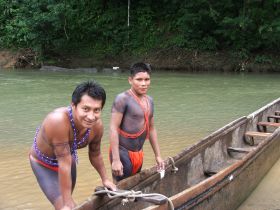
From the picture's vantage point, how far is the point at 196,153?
4742 mm

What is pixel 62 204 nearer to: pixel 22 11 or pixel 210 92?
pixel 210 92

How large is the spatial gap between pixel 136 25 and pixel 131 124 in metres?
21.2

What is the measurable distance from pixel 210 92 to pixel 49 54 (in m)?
12.8

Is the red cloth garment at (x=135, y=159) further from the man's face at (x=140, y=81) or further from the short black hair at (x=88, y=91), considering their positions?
the short black hair at (x=88, y=91)

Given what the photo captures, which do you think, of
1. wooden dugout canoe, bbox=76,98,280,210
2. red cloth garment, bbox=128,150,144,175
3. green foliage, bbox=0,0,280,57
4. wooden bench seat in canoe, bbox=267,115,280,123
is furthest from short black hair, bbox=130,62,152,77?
green foliage, bbox=0,0,280,57

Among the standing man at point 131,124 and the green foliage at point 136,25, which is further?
the green foliage at point 136,25

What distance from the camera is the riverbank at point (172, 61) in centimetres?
2020

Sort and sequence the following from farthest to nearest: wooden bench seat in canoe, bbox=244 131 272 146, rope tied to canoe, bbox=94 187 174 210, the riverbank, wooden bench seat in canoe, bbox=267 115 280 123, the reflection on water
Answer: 1. the riverbank
2. wooden bench seat in canoe, bbox=267 115 280 123
3. wooden bench seat in canoe, bbox=244 131 272 146
4. the reflection on water
5. rope tied to canoe, bbox=94 187 174 210

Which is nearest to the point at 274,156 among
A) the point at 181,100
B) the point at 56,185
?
the point at 56,185

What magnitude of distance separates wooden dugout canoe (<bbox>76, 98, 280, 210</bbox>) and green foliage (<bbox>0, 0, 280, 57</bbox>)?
14.2m

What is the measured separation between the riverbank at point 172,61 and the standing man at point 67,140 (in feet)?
58.9

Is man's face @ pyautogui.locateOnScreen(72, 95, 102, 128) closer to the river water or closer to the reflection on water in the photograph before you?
the river water

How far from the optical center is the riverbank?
20.2 m

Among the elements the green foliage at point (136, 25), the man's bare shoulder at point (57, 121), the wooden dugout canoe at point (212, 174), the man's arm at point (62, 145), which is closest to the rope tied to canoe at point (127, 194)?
the wooden dugout canoe at point (212, 174)
